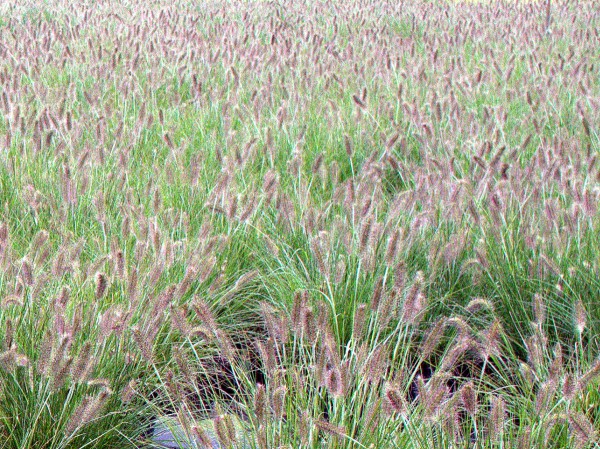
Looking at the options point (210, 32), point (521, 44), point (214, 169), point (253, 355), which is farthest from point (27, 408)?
point (210, 32)

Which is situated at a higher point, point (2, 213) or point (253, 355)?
point (2, 213)

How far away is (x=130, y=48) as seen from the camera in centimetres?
577

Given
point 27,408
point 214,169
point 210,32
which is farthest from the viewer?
point 210,32

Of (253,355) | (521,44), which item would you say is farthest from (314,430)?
(521,44)

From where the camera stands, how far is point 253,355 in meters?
2.37

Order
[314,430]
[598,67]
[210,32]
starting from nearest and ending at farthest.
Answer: [314,430]
[598,67]
[210,32]

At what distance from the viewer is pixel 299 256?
2.57 meters

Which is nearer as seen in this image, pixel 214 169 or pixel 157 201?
pixel 157 201

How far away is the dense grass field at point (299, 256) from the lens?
1595 millimetres

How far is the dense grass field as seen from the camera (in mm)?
1595

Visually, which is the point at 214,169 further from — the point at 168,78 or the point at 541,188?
the point at 168,78

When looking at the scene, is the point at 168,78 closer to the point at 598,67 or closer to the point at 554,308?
the point at 598,67

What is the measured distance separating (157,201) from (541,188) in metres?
1.28

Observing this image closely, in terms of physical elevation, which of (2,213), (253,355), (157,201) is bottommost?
(253,355)
